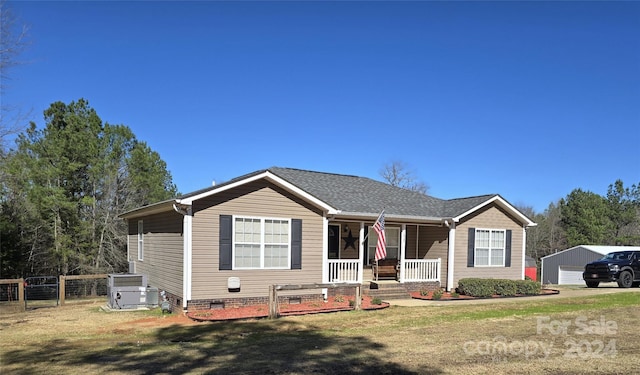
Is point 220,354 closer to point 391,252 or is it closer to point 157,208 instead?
point 157,208

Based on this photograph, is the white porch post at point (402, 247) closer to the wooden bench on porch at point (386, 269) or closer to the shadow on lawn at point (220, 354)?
the wooden bench on porch at point (386, 269)

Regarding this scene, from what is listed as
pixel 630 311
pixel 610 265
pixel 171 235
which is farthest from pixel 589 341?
pixel 610 265

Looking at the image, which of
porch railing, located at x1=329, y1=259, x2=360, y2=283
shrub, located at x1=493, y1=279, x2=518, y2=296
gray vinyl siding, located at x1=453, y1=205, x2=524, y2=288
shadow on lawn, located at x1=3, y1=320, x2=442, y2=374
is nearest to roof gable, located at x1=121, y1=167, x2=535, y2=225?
gray vinyl siding, located at x1=453, y1=205, x2=524, y2=288

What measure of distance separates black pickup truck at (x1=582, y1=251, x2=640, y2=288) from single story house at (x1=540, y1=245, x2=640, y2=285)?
20.2 m

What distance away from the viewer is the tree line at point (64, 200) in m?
23.5

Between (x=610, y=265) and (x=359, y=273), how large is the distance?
468 inches

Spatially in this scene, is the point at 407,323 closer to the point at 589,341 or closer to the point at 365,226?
the point at 589,341

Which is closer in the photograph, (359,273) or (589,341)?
(589,341)

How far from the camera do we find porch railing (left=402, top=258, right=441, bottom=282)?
17.1 m

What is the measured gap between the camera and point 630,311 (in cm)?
1230

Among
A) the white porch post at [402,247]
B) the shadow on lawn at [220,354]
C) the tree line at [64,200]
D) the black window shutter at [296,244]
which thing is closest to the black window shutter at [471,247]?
the white porch post at [402,247]

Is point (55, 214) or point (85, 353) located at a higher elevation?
point (55, 214)

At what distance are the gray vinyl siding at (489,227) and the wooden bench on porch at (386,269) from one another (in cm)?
222

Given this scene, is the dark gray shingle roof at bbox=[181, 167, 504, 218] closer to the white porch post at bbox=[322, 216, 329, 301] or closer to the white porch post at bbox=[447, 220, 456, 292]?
the white porch post at bbox=[447, 220, 456, 292]
